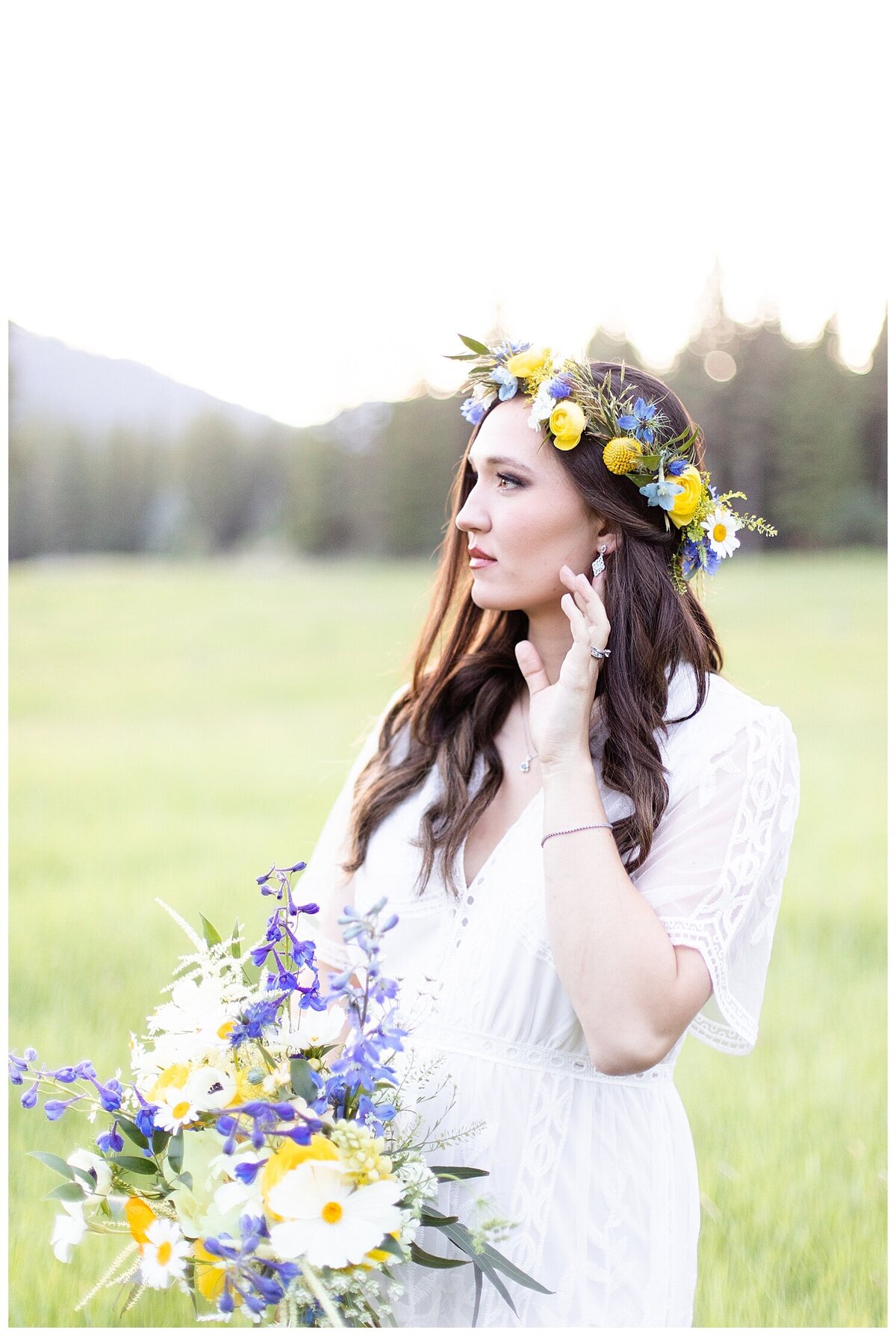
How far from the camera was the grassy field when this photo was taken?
3.45m

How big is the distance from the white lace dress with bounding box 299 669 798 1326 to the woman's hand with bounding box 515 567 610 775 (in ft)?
0.72

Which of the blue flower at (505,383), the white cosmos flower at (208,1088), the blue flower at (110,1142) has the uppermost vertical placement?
the blue flower at (505,383)

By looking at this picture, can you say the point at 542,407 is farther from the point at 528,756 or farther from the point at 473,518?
the point at 528,756

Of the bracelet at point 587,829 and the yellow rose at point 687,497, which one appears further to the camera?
the yellow rose at point 687,497

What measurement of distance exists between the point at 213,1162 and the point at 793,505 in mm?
21120

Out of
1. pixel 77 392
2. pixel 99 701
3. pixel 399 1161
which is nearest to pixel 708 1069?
pixel 399 1161

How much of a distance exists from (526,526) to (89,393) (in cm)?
2392

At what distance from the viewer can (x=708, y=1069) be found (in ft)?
15.5

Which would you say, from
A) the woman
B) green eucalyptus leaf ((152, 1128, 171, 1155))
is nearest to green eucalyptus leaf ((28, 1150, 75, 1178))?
green eucalyptus leaf ((152, 1128, 171, 1155))

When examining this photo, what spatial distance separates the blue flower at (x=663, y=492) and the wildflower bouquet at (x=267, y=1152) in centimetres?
115

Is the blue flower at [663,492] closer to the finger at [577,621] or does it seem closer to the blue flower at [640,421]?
the blue flower at [640,421]

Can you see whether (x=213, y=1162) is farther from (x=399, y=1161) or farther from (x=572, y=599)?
(x=572, y=599)

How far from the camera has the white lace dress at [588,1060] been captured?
190cm

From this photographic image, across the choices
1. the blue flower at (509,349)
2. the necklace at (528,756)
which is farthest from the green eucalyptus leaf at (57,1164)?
the blue flower at (509,349)
